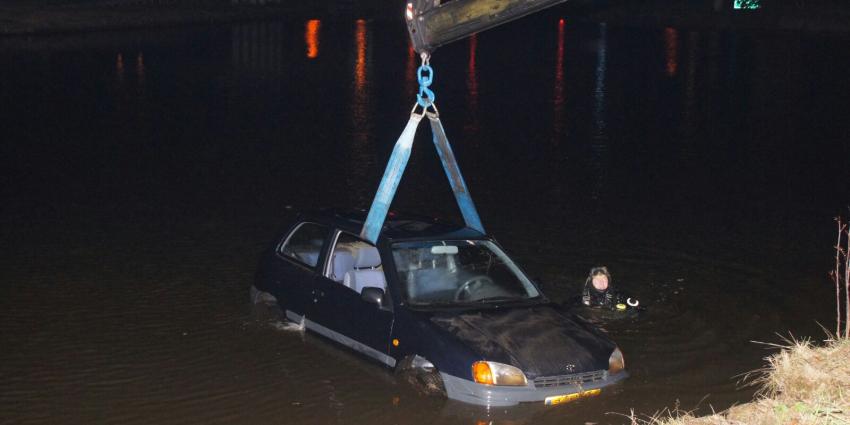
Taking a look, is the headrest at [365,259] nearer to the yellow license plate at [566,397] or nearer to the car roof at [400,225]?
the car roof at [400,225]

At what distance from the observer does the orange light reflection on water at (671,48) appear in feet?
131

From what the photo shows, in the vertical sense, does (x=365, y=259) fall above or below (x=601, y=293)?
above

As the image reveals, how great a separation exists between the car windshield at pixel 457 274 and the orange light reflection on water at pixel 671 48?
29.5m

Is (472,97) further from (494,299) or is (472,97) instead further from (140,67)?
(494,299)

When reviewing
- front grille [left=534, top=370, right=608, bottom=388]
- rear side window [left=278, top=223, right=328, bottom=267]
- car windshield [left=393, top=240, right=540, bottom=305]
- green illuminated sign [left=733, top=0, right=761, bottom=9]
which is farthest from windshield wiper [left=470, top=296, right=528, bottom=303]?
green illuminated sign [left=733, top=0, right=761, bottom=9]

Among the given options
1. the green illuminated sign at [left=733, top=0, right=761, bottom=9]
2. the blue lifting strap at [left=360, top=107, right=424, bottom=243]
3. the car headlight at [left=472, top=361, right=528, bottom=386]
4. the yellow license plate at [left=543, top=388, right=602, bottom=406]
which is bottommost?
the yellow license plate at [left=543, top=388, right=602, bottom=406]

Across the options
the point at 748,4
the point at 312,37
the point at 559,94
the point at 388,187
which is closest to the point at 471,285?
the point at 388,187

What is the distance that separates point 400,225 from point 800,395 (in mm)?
Answer: 3874

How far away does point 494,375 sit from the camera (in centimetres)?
819

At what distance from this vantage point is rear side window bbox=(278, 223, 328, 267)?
1045 centimetres

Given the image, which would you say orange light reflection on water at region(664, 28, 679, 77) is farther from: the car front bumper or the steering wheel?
the car front bumper

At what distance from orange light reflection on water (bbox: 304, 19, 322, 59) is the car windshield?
3506cm

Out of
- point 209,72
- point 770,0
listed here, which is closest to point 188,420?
point 209,72

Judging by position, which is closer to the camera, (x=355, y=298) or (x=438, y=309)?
(x=438, y=309)
